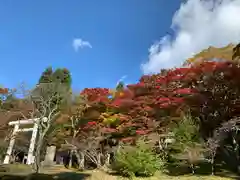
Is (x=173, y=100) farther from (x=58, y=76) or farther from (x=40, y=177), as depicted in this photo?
(x=58, y=76)

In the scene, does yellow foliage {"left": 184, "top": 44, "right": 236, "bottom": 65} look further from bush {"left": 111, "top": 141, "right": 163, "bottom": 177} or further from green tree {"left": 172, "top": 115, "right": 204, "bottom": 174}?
bush {"left": 111, "top": 141, "right": 163, "bottom": 177}

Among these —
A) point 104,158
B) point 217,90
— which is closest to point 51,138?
point 104,158

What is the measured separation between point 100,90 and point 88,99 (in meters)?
1.04

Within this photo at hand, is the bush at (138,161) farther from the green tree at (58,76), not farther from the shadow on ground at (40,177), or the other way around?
the green tree at (58,76)

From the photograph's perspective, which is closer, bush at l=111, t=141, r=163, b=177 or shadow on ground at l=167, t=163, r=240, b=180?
shadow on ground at l=167, t=163, r=240, b=180

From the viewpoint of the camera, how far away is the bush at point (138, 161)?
12.6 meters

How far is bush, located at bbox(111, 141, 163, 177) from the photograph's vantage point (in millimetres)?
12578

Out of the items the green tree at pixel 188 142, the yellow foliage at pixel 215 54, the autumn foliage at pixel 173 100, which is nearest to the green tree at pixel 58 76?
the autumn foliage at pixel 173 100

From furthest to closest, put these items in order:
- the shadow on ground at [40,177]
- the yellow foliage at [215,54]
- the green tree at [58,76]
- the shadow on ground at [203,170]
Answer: the green tree at [58,76] → the yellow foliage at [215,54] → the shadow on ground at [203,170] → the shadow on ground at [40,177]

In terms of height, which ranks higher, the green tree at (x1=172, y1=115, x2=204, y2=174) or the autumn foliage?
the autumn foliage

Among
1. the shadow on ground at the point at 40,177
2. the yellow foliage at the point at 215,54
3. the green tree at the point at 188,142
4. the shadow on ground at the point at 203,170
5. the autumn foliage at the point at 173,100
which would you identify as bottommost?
the shadow on ground at the point at 40,177

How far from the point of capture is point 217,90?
13.7m

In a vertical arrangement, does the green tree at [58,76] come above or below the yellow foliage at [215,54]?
above

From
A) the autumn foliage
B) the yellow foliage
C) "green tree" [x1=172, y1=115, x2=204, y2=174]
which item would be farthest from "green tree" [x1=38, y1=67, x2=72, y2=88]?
"green tree" [x1=172, y1=115, x2=204, y2=174]
